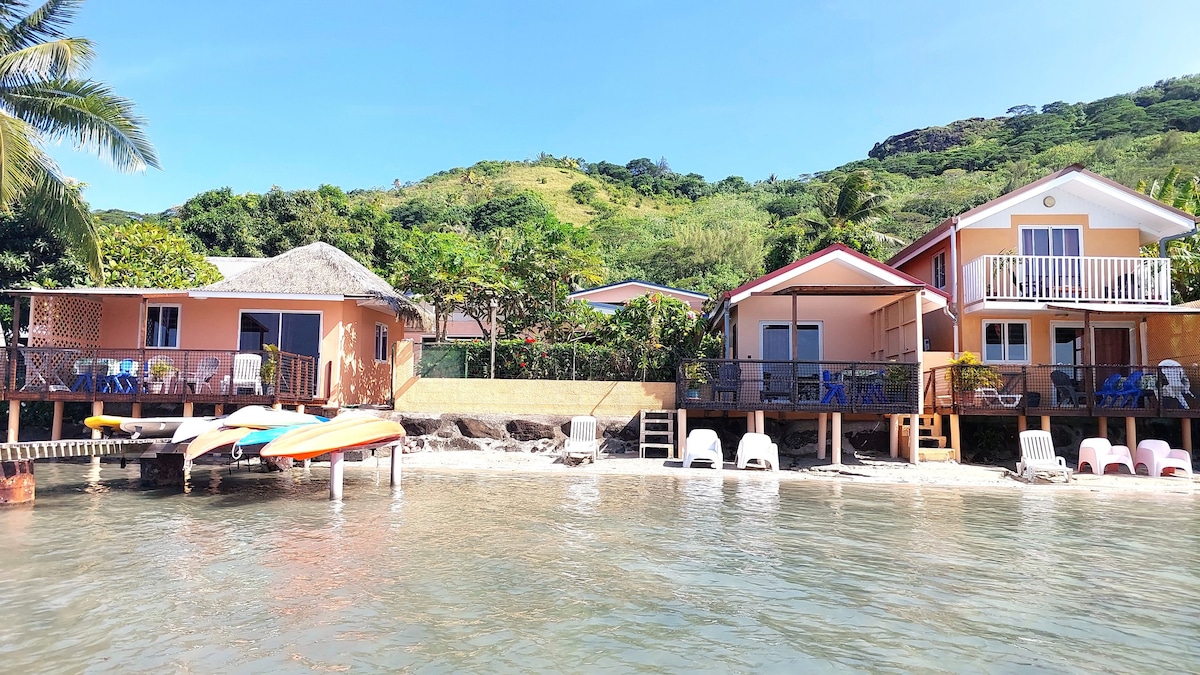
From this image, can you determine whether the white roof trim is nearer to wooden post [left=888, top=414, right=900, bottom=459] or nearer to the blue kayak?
wooden post [left=888, top=414, right=900, bottom=459]

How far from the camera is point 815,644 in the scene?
566 cm

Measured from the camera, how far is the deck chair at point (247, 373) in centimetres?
1774

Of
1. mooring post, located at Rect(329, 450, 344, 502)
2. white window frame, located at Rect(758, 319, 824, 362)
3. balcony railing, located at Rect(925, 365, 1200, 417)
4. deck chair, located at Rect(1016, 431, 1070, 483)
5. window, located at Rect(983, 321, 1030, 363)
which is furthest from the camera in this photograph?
white window frame, located at Rect(758, 319, 824, 362)

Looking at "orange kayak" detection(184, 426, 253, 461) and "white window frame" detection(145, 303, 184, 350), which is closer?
"orange kayak" detection(184, 426, 253, 461)

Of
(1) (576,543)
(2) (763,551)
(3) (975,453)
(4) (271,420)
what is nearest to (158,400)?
(4) (271,420)

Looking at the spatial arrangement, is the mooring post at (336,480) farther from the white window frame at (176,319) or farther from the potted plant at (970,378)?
the potted plant at (970,378)

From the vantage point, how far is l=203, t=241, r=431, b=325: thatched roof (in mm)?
19719

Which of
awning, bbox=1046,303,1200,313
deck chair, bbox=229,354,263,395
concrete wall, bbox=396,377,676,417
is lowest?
concrete wall, bbox=396,377,676,417

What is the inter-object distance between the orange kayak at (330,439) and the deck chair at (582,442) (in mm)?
5270

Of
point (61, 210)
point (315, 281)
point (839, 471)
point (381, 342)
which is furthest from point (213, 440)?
point (839, 471)

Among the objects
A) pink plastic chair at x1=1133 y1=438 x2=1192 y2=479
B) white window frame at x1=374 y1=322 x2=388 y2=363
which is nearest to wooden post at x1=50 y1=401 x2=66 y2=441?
white window frame at x1=374 y1=322 x2=388 y2=363

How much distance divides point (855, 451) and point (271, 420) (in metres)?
12.8

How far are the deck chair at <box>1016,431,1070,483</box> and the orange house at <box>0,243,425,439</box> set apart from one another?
14.7m

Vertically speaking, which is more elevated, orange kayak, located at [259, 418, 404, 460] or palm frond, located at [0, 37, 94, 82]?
palm frond, located at [0, 37, 94, 82]
